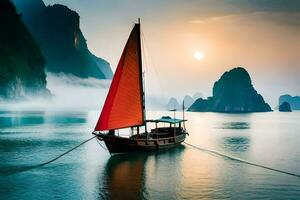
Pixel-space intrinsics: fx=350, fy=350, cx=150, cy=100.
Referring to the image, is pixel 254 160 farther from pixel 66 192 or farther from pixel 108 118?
pixel 66 192

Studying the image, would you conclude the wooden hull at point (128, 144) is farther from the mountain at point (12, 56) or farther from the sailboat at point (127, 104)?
the mountain at point (12, 56)

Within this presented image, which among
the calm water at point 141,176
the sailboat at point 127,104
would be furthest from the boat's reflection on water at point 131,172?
the sailboat at point 127,104

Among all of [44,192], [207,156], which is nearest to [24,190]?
[44,192]

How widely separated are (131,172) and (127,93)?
9.81 meters

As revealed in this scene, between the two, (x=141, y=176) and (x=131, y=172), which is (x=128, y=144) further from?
(x=141, y=176)

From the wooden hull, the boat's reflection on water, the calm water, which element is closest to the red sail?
the wooden hull

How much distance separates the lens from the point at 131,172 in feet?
107

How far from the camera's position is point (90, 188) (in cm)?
2644

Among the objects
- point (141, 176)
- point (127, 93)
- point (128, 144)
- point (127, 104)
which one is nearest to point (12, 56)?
point (127, 93)

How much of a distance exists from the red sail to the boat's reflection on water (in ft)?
12.4

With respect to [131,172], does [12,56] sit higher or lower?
higher

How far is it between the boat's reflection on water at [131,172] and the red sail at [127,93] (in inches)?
149

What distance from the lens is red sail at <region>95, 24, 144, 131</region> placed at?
36750 mm

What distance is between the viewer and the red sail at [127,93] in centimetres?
3675
